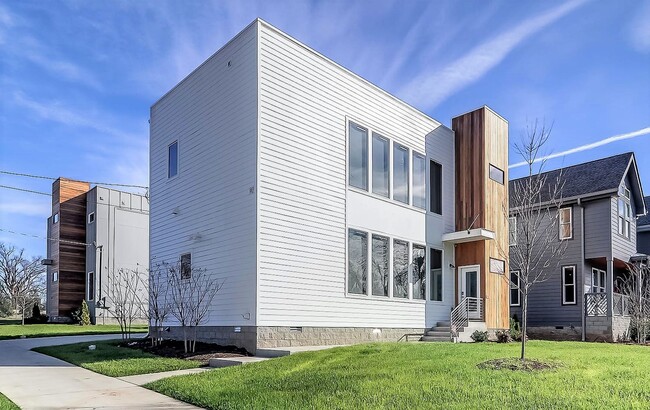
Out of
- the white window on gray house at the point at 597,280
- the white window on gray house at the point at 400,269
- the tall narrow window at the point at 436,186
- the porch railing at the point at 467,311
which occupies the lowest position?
the porch railing at the point at 467,311

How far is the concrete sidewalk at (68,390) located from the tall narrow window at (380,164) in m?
8.91

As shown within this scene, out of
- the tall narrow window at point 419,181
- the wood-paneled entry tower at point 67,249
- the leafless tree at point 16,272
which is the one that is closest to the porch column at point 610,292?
the tall narrow window at point 419,181

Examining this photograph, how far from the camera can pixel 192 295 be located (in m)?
13.5

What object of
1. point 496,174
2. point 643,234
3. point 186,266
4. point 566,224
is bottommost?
point 186,266

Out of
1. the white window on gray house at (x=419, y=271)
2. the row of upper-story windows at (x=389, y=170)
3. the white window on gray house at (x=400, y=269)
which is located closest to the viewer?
the row of upper-story windows at (x=389, y=170)

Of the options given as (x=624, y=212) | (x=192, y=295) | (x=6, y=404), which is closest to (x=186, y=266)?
(x=192, y=295)

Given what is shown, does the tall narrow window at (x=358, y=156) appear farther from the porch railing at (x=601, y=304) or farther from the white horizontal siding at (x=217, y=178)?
the porch railing at (x=601, y=304)

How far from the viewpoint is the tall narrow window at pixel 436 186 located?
57.4 feet

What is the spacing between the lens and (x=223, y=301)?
1271cm

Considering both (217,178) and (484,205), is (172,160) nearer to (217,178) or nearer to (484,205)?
(217,178)

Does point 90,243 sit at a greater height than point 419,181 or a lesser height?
lesser

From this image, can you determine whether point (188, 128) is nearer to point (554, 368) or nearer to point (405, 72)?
point (405, 72)

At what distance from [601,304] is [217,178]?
1598 cm

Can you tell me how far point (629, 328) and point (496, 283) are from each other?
7.00 m
